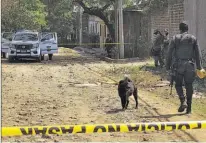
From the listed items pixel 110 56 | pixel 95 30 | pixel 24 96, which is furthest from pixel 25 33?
pixel 95 30

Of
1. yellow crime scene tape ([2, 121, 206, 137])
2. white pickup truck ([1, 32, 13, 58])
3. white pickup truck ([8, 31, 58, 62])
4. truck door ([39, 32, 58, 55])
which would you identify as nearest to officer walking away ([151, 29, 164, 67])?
white pickup truck ([8, 31, 58, 62])

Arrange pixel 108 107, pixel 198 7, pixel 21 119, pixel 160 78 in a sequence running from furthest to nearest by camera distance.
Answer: pixel 198 7
pixel 160 78
pixel 108 107
pixel 21 119

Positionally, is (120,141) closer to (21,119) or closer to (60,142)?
(60,142)

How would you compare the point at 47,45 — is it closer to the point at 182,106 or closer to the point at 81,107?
the point at 81,107

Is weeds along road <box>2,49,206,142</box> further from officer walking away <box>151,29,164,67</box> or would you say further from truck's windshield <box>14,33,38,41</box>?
truck's windshield <box>14,33,38,41</box>

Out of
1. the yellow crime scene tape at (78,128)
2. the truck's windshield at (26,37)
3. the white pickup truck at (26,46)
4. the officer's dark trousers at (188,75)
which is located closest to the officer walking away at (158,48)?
the white pickup truck at (26,46)

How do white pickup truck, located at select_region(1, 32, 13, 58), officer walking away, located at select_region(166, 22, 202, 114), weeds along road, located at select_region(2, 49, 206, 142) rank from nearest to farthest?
weeds along road, located at select_region(2, 49, 206, 142), officer walking away, located at select_region(166, 22, 202, 114), white pickup truck, located at select_region(1, 32, 13, 58)

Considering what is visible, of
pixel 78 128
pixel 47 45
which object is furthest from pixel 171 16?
pixel 78 128

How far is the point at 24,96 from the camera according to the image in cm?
1259

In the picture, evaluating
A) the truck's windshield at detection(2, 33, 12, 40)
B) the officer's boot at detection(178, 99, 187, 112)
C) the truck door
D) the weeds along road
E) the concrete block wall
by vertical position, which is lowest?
the weeds along road

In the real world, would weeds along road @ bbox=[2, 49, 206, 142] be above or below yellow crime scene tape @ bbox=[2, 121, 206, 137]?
below

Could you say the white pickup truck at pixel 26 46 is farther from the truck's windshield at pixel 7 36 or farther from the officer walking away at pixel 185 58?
the officer walking away at pixel 185 58

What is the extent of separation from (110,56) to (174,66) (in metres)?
19.2

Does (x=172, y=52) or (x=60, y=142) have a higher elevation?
(x=172, y=52)
